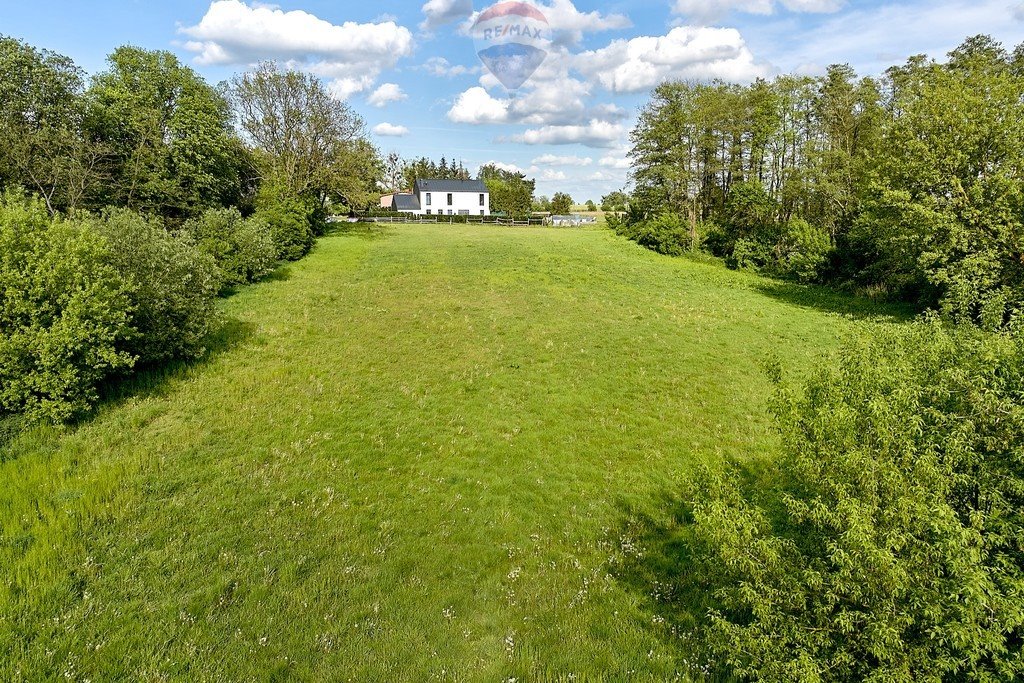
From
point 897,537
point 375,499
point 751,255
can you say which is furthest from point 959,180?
point 375,499

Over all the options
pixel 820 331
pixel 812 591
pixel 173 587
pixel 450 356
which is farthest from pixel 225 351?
pixel 820 331

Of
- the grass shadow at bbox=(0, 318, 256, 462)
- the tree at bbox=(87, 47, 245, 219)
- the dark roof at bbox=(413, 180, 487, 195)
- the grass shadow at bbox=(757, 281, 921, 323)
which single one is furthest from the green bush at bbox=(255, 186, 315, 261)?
the dark roof at bbox=(413, 180, 487, 195)

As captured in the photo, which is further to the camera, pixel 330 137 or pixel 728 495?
pixel 330 137

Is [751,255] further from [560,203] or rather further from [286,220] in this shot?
[560,203]

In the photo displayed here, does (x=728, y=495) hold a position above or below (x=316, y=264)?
below

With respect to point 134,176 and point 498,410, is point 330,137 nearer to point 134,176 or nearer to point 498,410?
point 134,176

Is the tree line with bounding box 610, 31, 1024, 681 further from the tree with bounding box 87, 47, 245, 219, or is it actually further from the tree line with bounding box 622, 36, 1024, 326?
the tree with bounding box 87, 47, 245, 219
